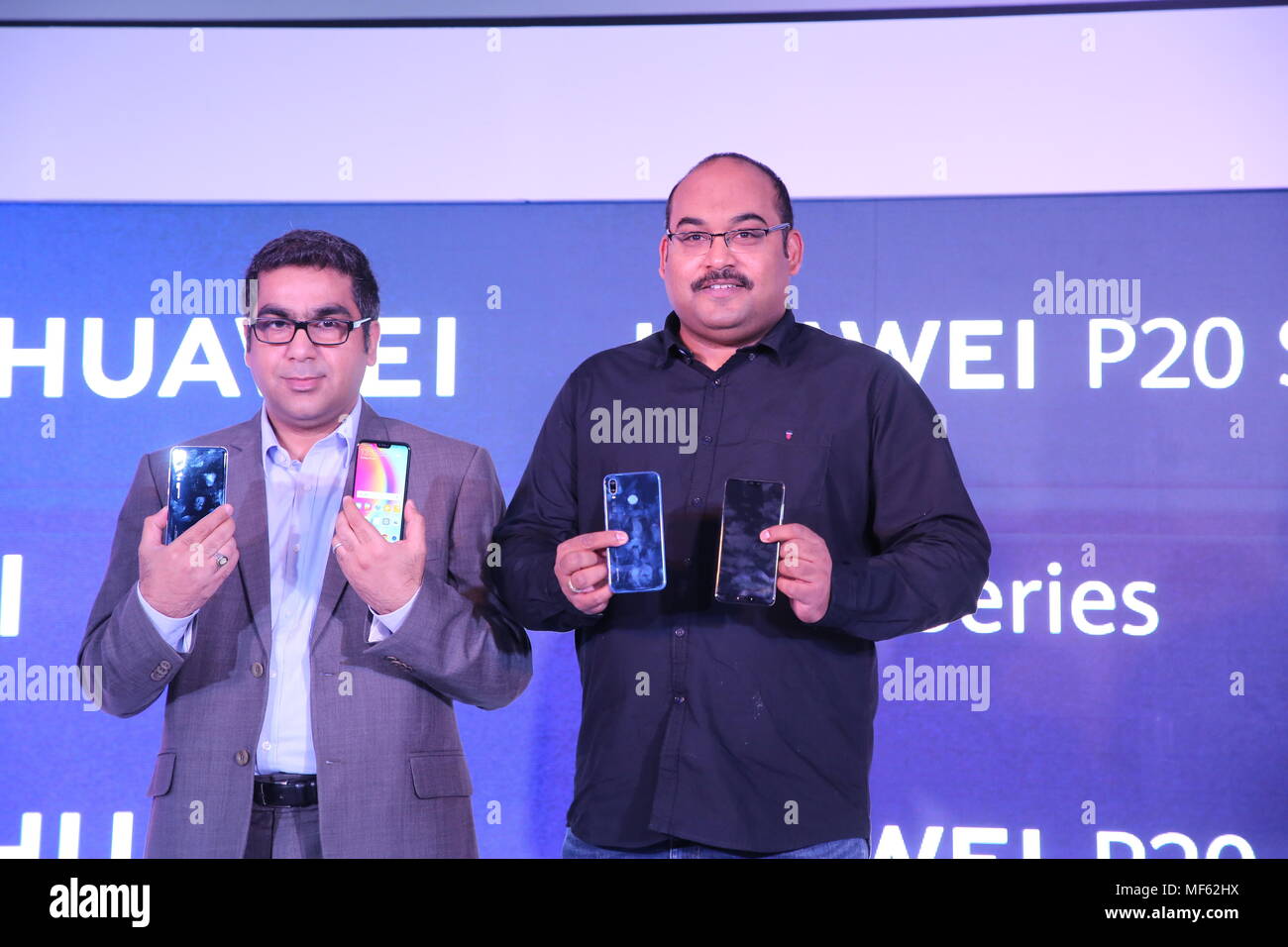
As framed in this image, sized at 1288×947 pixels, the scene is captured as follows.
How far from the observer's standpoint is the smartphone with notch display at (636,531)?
7.00 ft

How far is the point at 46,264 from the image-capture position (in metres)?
3.68

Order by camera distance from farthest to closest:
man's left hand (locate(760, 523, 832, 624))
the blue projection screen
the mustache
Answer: the blue projection screen → the mustache → man's left hand (locate(760, 523, 832, 624))

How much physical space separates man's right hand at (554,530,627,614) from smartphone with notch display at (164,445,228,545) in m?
0.70

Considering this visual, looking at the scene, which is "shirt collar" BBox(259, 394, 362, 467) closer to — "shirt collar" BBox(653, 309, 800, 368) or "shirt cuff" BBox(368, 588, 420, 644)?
"shirt cuff" BBox(368, 588, 420, 644)

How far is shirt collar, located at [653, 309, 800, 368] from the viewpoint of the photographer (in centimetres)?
238

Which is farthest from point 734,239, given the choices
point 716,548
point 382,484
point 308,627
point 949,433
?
point 949,433

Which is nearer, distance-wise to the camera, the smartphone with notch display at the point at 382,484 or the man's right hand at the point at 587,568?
the man's right hand at the point at 587,568

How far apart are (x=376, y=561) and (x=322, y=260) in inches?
29.1

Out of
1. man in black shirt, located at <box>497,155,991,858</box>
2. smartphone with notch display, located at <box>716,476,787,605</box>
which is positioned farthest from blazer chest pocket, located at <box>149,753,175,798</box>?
smartphone with notch display, located at <box>716,476,787,605</box>

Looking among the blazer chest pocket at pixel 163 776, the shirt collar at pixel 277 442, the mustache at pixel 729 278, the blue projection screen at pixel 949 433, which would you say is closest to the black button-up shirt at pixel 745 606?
the mustache at pixel 729 278

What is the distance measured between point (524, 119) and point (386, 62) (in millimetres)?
479

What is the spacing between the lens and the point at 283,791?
221 cm

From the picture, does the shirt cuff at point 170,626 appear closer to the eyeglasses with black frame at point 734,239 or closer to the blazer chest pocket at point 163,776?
the blazer chest pocket at point 163,776

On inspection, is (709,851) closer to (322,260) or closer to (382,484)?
(382,484)
